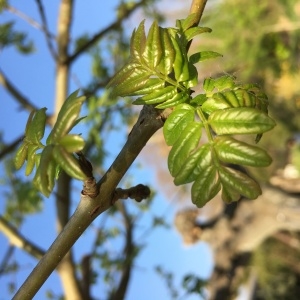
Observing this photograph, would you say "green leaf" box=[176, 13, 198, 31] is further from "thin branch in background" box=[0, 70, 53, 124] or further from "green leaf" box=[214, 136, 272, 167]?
"thin branch in background" box=[0, 70, 53, 124]

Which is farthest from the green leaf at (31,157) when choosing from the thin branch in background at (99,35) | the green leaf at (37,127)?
the thin branch in background at (99,35)

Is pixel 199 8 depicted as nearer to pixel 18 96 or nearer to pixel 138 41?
pixel 138 41

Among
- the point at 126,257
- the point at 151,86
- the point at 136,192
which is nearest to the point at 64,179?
the point at 126,257

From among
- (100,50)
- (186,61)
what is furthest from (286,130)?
(186,61)

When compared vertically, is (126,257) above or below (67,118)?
below

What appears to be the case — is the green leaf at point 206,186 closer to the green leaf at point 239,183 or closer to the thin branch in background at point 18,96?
the green leaf at point 239,183
